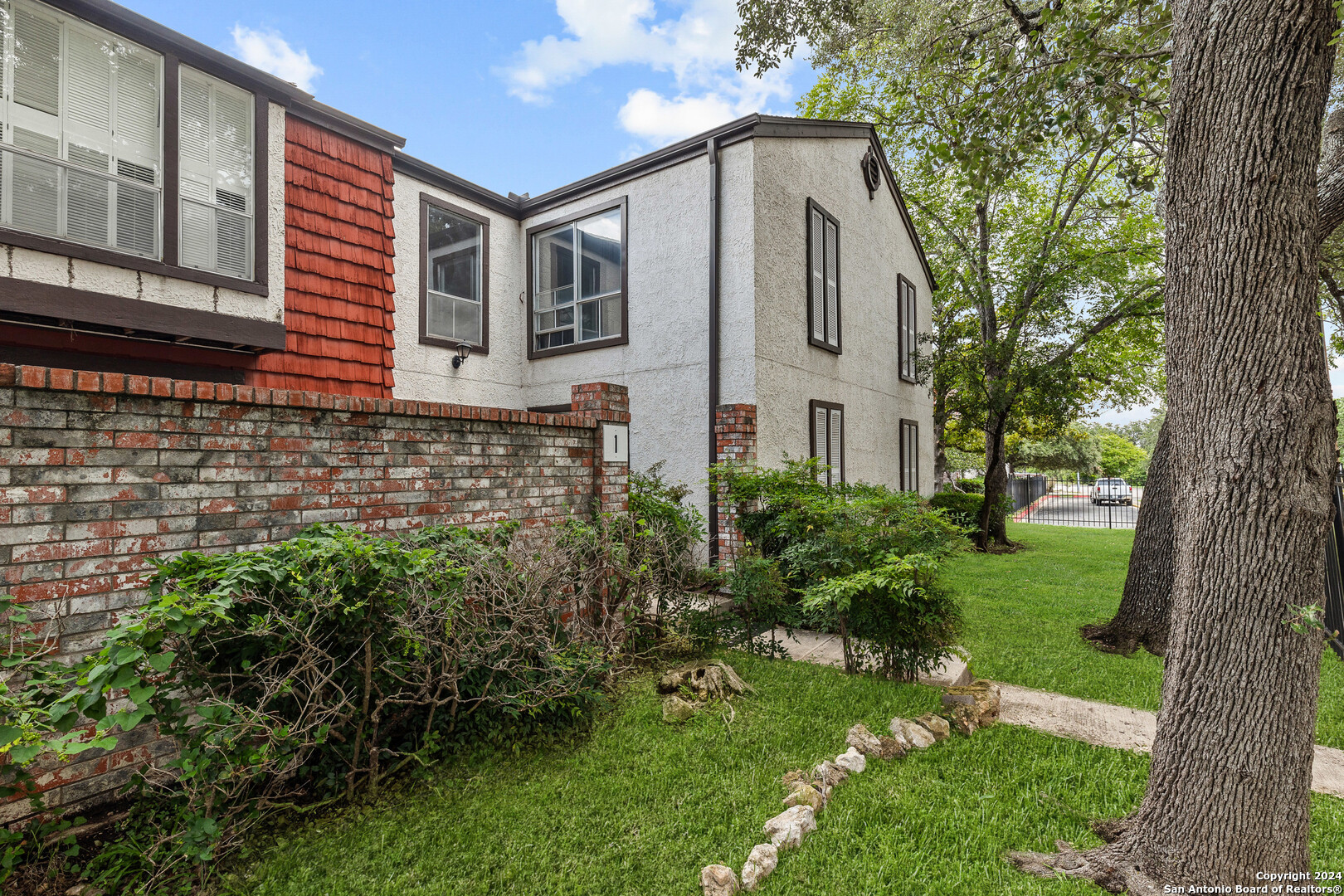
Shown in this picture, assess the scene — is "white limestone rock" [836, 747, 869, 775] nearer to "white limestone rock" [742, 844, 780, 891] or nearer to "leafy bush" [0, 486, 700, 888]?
"white limestone rock" [742, 844, 780, 891]

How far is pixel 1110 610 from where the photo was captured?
729 cm

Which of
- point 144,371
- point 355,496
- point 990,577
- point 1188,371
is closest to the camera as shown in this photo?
point 1188,371

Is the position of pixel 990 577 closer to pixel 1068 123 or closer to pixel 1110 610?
pixel 1110 610

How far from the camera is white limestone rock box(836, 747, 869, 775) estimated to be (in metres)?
3.24

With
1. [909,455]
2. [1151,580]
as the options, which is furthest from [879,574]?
[909,455]

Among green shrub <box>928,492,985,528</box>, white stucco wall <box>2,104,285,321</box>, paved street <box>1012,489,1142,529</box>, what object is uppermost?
white stucco wall <box>2,104,285,321</box>

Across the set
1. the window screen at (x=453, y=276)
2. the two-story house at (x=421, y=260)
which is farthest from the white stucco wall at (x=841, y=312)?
the window screen at (x=453, y=276)

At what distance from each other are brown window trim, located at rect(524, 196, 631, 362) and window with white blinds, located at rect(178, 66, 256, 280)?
4143 mm

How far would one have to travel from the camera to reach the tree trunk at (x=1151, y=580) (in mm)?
5910

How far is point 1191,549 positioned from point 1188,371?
76cm

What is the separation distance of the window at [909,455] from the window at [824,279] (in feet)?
13.1

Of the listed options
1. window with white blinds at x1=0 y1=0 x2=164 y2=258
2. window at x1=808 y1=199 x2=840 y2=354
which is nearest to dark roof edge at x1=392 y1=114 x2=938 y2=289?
window at x1=808 y1=199 x2=840 y2=354

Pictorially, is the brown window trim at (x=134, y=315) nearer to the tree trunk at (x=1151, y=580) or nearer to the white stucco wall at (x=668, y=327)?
the white stucco wall at (x=668, y=327)

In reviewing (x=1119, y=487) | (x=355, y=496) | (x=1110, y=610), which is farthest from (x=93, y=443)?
(x=1119, y=487)
